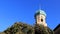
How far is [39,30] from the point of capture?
88.3ft

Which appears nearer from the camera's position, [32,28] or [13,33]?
[13,33]

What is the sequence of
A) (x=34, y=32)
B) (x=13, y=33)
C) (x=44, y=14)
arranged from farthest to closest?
(x=44, y=14), (x=34, y=32), (x=13, y=33)

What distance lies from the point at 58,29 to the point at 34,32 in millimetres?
5827

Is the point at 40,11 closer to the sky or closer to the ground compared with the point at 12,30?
closer to the sky

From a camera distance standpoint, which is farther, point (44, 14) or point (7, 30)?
point (44, 14)

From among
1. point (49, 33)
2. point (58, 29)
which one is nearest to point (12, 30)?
point (49, 33)

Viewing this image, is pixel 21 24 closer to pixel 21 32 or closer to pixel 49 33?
pixel 21 32

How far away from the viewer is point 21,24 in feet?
86.8

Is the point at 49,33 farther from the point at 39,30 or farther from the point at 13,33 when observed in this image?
the point at 13,33

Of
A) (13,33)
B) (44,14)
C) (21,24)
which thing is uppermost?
(44,14)

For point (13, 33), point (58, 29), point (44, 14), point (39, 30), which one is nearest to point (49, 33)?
point (39, 30)

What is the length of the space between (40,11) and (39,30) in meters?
21.5

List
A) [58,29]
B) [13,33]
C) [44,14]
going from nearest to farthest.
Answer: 1. [13,33]
2. [58,29]
3. [44,14]

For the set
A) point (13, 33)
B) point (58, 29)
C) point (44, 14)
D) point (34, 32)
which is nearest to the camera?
point (13, 33)
